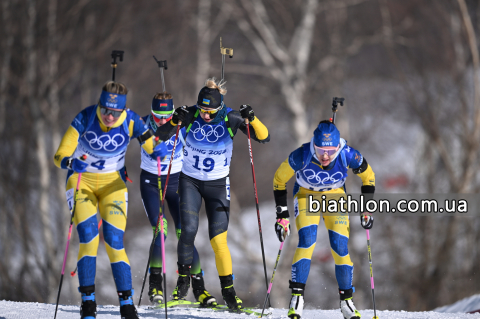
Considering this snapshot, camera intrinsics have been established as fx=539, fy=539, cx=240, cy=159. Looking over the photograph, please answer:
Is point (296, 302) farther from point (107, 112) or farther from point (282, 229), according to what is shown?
point (107, 112)

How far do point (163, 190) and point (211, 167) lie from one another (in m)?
0.87

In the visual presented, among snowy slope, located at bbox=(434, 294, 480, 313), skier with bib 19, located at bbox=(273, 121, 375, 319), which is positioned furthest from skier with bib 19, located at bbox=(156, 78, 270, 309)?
snowy slope, located at bbox=(434, 294, 480, 313)

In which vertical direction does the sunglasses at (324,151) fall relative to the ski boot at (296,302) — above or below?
above

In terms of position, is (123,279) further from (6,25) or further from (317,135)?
(6,25)

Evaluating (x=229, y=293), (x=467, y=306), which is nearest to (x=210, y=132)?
(x=229, y=293)

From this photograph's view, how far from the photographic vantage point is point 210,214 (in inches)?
213

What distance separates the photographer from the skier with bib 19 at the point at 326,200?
15.8 ft

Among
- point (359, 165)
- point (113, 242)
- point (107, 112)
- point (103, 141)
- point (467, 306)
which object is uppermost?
point (107, 112)

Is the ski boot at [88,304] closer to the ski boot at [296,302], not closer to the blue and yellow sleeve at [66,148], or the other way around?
the blue and yellow sleeve at [66,148]

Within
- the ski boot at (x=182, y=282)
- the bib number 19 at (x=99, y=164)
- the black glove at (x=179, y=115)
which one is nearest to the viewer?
the bib number 19 at (x=99, y=164)

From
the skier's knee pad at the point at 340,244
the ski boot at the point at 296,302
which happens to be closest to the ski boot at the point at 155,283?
the ski boot at the point at 296,302

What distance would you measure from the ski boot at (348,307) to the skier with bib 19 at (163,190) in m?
1.51

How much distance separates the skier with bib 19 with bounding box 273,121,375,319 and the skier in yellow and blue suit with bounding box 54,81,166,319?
141cm

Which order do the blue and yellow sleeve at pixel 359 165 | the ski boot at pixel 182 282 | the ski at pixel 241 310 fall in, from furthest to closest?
1. the ski boot at pixel 182 282
2. the ski at pixel 241 310
3. the blue and yellow sleeve at pixel 359 165
